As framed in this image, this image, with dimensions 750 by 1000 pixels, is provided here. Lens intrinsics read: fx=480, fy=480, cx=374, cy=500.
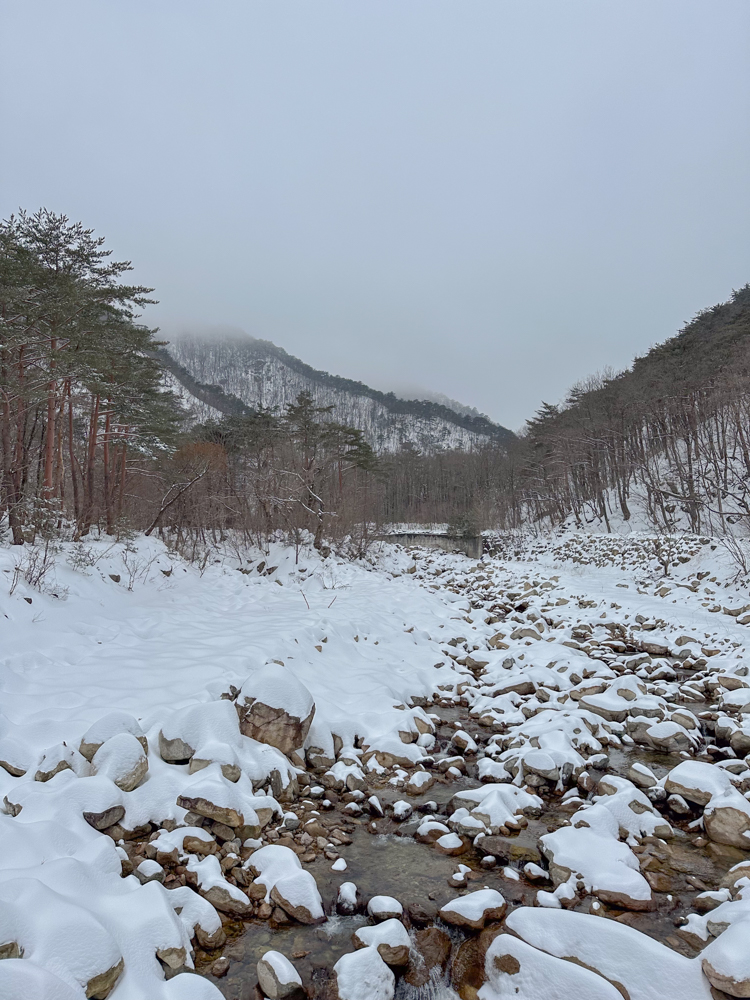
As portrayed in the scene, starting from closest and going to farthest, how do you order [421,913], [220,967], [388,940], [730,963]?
[730,963]
[220,967]
[388,940]
[421,913]

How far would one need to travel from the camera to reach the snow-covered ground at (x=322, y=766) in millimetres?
2773

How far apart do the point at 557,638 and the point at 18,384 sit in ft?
40.8

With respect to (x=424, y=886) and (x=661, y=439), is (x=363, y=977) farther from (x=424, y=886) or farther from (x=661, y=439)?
(x=661, y=439)

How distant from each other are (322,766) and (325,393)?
10207 centimetres

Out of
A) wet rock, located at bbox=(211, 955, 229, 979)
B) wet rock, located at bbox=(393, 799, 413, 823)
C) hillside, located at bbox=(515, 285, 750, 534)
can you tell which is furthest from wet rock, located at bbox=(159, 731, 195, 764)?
hillside, located at bbox=(515, 285, 750, 534)

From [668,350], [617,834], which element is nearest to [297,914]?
[617,834]

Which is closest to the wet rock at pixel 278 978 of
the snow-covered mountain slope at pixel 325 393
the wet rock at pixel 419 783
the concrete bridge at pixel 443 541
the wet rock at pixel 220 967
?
the wet rock at pixel 220 967

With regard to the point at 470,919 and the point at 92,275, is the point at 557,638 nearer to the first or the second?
the point at 470,919

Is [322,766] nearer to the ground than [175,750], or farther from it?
nearer to the ground

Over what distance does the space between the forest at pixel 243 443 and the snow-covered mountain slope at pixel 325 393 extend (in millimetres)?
50570

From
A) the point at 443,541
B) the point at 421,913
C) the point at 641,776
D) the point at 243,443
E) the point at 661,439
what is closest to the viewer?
the point at 421,913

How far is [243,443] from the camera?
82.6 feet

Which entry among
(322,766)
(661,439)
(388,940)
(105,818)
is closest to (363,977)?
(388,940)

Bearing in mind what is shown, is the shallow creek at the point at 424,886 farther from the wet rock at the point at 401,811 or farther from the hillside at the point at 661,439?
the hillside at the point at 661,439
